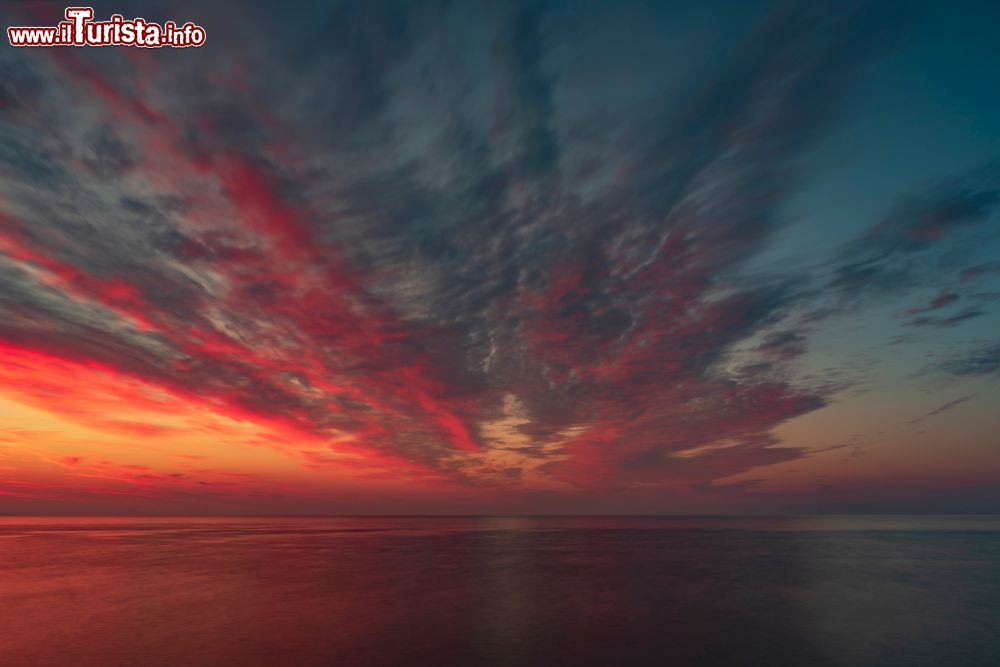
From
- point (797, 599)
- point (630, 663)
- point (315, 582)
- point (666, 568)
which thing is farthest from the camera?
point (666, 568)

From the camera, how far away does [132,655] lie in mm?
20719

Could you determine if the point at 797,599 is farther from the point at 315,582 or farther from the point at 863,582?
the point at 315,582

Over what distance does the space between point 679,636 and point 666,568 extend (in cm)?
2657

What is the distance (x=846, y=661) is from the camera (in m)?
20.7

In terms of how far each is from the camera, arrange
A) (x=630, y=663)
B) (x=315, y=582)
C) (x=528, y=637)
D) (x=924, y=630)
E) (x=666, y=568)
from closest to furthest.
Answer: (x=630, y=663) < (x=528, y=637) < (x=924, y=630) < (x=315, y=582) < (x=666, y=568)

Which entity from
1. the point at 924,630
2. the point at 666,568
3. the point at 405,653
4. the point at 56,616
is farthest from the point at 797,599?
the point at 56,616

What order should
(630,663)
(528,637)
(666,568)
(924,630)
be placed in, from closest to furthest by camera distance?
1. (630,663)
2. (528,637)
3. (924,630)
4. (666,568)

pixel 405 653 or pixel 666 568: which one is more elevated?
pixel 666 568

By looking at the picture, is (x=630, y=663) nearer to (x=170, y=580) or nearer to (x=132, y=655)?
(x=132, y=655)

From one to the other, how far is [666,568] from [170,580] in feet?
127

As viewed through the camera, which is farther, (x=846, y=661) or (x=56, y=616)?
(x=56, y=616)

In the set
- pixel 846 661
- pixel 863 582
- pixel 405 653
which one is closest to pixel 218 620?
pixel 405 653

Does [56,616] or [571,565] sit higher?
[571,565]

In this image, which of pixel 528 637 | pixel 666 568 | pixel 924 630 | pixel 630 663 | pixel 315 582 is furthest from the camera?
pixel 666 568
